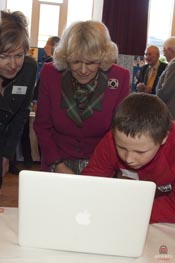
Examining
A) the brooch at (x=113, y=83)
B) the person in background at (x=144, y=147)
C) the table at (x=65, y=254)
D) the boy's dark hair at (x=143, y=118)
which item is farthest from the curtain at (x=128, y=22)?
the table at (x=65, y=254)

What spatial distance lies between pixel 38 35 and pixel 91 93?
485 centimetres

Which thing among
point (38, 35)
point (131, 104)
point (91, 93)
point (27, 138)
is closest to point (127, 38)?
point (38, 35)

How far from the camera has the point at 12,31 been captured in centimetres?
140

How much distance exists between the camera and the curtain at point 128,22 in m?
6.11

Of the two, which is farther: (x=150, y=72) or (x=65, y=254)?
(x=150, y=72)

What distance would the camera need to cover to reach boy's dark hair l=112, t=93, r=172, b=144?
44.3 inches

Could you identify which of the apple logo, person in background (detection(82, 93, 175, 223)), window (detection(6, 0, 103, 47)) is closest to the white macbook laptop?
the apple logo

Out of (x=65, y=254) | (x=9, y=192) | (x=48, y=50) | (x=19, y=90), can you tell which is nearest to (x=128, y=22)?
(x=48, y=50)

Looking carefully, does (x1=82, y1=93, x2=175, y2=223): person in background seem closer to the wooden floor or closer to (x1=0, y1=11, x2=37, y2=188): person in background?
(x1=0, y1=11, x2=37, y2=188): person in background

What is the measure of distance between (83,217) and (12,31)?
0.77m

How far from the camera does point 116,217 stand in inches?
37.4

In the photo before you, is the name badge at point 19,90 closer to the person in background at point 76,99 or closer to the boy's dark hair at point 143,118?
the person in background at point 76,99

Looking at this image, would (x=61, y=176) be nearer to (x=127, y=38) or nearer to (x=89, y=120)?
(x=89, y=120)

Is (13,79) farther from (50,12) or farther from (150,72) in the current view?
(50,12)
